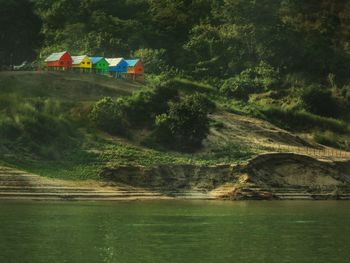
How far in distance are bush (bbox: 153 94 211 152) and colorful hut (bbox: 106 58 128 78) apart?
22.1 meters

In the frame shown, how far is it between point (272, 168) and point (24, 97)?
31.0 m

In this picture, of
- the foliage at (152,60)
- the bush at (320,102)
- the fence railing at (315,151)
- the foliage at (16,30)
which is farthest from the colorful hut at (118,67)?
the fence railing at (315,151)

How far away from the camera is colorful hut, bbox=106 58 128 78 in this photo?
375ft

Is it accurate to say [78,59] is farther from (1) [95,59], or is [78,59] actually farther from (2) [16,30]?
(2) [16,30]

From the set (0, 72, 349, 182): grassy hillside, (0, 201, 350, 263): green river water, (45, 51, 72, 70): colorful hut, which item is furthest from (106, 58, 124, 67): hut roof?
(0, 201, 350, 263): green river water

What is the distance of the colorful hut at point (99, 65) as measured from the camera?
113500mm

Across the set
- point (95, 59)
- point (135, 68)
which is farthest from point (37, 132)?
point (135, 68)

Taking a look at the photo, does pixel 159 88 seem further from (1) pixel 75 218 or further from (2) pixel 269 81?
(1) pixel 75 218

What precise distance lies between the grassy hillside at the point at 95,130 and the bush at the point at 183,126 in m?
1.56

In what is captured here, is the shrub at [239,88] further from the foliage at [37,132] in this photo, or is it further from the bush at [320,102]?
the foliage at [37,132]

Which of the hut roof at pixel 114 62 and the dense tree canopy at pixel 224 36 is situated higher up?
the dense tree canopy at pixel 224 36

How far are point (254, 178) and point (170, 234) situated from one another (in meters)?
41.6

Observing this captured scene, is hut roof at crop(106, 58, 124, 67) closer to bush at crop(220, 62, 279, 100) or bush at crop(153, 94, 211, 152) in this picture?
bush at crop(220, 62, 279, 100)

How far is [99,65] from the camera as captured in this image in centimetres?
11350
